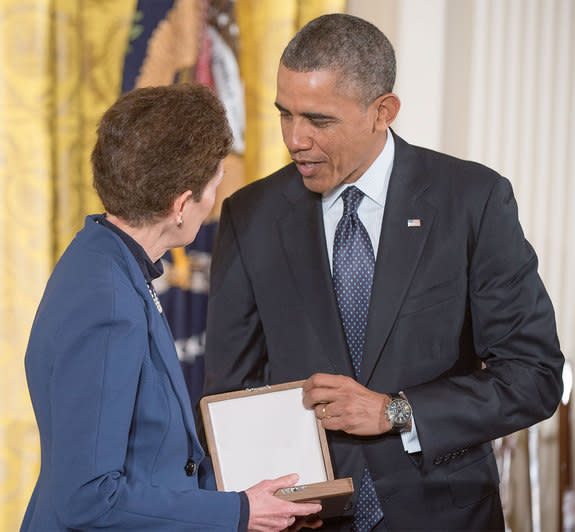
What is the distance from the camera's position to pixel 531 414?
68.9 inches

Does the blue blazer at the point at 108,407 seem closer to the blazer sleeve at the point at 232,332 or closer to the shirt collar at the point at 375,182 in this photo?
the blazer sleeve at the point at 232,332

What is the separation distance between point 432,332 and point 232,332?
48 centimetres

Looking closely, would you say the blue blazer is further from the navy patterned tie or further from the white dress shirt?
the white dress shirt

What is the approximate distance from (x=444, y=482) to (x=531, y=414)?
25cm

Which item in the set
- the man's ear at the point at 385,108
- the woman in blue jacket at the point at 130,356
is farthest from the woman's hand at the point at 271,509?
the man's ear at the point at 385,108

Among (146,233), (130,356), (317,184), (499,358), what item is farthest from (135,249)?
(499,358)

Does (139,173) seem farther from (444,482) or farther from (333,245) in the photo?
(444,482)

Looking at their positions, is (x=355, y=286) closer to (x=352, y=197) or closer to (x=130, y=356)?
(x=352, y=197)

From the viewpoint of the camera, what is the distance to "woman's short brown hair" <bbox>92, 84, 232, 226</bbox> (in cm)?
137

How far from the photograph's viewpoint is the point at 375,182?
1.87 m

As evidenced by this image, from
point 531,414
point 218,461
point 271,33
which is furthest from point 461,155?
point 218,461

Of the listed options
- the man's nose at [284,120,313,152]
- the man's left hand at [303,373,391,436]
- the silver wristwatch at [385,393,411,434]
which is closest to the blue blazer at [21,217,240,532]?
the man's left hand at [303,373,391,436]

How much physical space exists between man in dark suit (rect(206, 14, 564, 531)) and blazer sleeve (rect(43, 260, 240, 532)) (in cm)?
49

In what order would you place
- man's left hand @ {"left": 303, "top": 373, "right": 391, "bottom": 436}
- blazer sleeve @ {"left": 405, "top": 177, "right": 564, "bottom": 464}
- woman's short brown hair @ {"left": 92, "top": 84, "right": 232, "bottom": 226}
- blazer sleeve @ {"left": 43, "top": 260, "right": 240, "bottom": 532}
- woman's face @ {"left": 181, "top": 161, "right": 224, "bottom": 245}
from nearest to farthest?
blazer sleeve @ {"left": 43, "top": 260, "right": 240, "bottom": 532}
woman's short brown hair @ {"left": 92, "top": 84, "right": 232, "bottom": 226}
woman's face @ {"left": 181, "top": 161, "right": 224, "bottom": 245}
man's left hand @ {"left": 303, "top": 373, "right": 391, "bottom": 436}
blazer sleeve @ {"left": 405, "top": 177, "right": 564, "bottom": 464}
